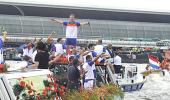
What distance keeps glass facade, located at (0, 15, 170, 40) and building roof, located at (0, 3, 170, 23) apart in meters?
3.82

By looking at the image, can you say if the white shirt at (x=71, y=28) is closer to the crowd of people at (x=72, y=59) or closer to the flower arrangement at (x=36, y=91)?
the crowd of people at (x=72, y=59)

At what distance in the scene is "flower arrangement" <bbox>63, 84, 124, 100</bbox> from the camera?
326 inches

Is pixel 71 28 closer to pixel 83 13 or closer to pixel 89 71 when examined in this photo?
pixel 89 71

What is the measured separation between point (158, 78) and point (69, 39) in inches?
397

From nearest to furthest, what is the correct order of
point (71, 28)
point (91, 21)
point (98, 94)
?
point (98, 94), point (71, 28), point (91, 21)

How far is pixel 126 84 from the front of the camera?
1888 centimetres

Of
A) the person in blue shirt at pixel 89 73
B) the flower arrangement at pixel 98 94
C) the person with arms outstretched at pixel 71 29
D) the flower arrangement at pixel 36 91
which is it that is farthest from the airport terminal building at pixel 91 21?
the flower arrangement at pixel 36 91

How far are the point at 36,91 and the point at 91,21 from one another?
72483 mm

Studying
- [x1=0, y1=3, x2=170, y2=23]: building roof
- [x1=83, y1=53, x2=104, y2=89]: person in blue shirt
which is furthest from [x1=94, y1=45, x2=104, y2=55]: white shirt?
[x1=0, y1=3, x2=170, y2=23]: building roof

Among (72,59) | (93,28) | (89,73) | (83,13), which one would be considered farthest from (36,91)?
(83,13)

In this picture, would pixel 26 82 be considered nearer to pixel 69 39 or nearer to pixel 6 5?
pixel 69 39

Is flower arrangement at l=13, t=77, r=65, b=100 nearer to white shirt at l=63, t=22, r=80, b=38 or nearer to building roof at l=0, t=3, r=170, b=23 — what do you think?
white shirt at l=63, t=22, r=80, b=38

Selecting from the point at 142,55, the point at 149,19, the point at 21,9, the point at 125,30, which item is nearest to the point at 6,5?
the point at 21,9

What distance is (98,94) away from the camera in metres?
8.93
